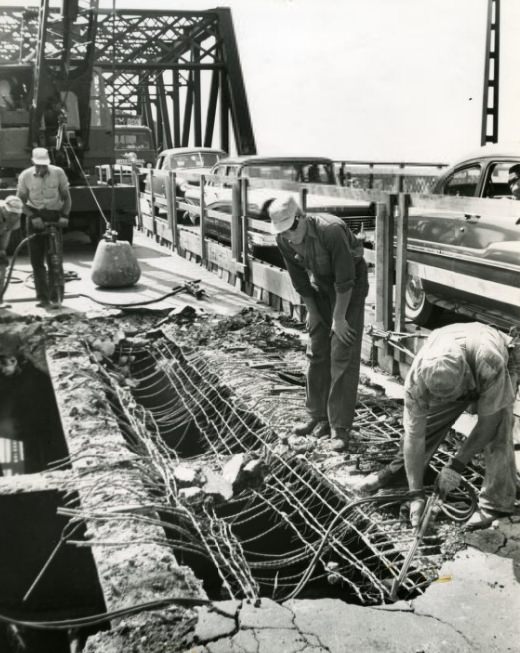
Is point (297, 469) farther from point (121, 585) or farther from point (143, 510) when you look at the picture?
point (121, 585)

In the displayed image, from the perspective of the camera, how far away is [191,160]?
18.0m

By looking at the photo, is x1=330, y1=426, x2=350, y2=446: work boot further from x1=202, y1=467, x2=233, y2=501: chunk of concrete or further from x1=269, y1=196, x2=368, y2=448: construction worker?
x1=202, y1=467, x2=233, y2=501: chunk of concrete

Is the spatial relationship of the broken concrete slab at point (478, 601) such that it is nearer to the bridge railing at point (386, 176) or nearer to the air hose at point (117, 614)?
the air hose at point (117, 614)

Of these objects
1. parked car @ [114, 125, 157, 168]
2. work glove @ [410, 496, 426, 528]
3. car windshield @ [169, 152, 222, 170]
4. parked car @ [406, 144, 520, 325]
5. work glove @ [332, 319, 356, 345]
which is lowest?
work glove @ [410, 496, 426, 528]

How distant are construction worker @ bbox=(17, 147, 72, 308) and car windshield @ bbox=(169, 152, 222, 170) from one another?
341 inches

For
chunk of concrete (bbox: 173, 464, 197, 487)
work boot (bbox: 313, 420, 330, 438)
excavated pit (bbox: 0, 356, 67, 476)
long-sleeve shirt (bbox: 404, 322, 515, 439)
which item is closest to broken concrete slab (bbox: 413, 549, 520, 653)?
long-sleeve shirt (bbox: 404, 322, 515, 439)

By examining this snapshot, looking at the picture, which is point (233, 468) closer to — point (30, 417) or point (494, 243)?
point (494, 243)

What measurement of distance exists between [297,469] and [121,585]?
179 cm

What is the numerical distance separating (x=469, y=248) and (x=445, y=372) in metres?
3.52

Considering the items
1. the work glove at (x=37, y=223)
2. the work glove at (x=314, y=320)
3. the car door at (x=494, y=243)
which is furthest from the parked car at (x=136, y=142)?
the work glove at (x=314, y=320)

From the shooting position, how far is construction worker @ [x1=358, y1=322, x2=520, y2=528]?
143 inches

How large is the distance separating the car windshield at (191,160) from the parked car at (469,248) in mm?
10650

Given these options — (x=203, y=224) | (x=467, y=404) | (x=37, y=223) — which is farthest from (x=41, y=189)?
(x=467, y=404)

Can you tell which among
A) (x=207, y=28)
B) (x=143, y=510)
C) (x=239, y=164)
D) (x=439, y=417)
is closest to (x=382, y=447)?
(x=439, y=417)
